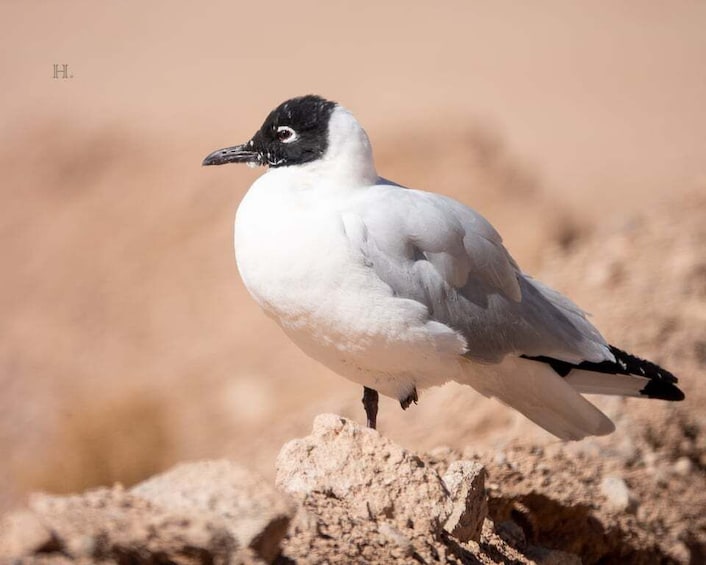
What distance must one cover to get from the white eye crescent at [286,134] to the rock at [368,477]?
1.12 meters

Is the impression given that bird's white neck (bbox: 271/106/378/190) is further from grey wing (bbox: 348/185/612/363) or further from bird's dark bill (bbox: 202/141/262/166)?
bird's dark bill (bbox: 202/141/262/166)

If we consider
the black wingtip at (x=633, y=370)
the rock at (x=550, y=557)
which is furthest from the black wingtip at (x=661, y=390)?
the rock at (x=550, y=557)

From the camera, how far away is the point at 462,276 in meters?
4.16

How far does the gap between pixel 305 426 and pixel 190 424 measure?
1.53 meters

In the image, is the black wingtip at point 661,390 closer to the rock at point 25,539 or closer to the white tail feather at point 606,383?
the white tail feather at point 606,383

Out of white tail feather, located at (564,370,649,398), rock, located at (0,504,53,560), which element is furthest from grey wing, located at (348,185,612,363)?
rock, located at (0,504,53,560)

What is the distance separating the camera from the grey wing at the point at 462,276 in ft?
12.9

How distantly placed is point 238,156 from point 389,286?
0.92m

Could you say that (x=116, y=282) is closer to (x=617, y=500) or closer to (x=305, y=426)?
(x=305, y=426)

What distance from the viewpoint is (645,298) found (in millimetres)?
7262

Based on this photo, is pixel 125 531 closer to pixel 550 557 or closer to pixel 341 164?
pixel 341 164

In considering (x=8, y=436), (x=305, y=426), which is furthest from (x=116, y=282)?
(x=305, y=426)

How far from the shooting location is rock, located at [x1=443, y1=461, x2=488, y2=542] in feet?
11.4

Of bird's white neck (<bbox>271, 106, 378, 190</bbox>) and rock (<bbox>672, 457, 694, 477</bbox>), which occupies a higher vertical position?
bird's white neck (<bbox>271, 106, 378, 190</bbox>)
